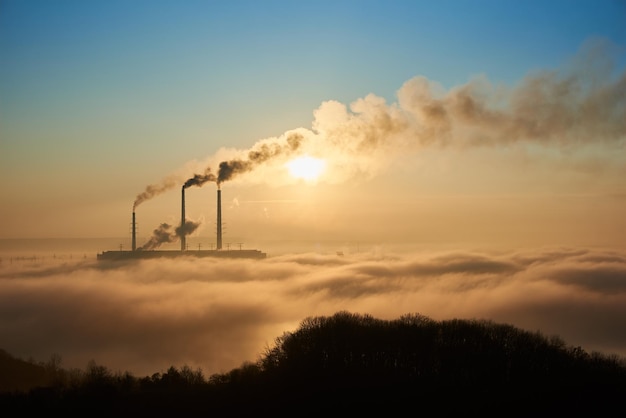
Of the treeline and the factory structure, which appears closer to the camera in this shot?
the treeline

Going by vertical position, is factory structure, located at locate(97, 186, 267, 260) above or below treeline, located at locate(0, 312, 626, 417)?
above

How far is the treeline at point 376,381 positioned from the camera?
4566 centimetres

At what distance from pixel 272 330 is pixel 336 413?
→ 114836 mm

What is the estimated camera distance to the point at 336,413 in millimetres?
44719

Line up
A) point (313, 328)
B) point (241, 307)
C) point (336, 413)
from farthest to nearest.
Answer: point (241, 307), point (313, 328), point (336, 413)

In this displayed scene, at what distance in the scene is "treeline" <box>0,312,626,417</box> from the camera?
45.7 m

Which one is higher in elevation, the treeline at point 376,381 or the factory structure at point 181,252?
the factory structure at point 181,252

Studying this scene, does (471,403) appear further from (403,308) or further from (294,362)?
(403,308)

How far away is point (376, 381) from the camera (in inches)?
1946

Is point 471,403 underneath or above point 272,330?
above

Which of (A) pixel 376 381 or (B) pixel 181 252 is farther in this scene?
(B) pixel 181 252

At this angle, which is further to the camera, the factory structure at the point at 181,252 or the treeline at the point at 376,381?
the factory structure at the point at 181,252

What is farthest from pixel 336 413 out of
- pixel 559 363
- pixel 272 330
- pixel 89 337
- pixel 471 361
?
Result: pixel 89 337

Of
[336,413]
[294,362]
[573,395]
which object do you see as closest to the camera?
[336,413]
